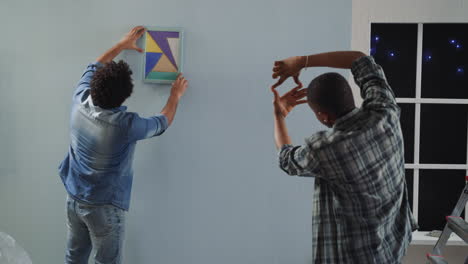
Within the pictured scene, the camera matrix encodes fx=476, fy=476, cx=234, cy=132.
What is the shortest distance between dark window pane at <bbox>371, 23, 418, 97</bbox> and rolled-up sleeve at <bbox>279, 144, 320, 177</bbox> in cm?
129

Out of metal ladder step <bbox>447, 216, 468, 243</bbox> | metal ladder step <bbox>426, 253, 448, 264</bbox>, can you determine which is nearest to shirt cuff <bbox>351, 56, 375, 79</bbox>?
metal ladder step <bbox>447, 216, 468, 243</bbox>

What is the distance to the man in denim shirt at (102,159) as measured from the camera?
200 cm

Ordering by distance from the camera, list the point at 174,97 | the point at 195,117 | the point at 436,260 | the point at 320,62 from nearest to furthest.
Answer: the point at 320,62, the point at 436,260, the point at 174,97, the point at 195,117

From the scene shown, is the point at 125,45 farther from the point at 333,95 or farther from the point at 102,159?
the point at 333,95

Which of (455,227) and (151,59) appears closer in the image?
(455,227)

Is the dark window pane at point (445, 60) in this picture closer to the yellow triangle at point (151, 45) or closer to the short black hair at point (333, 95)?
the short black hair at point (333, 95)

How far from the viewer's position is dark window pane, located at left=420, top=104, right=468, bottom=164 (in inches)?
105

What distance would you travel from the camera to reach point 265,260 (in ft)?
8.05

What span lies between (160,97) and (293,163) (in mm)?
1079

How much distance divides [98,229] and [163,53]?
0.91 m

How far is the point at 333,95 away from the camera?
1.54 metres

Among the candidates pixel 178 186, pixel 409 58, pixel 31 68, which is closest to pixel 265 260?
pixel 178 186

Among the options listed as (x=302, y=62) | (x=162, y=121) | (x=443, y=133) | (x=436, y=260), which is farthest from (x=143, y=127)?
(x=443, y=133)

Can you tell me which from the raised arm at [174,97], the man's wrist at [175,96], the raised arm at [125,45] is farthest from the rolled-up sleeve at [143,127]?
the raised arm at [125,45]
